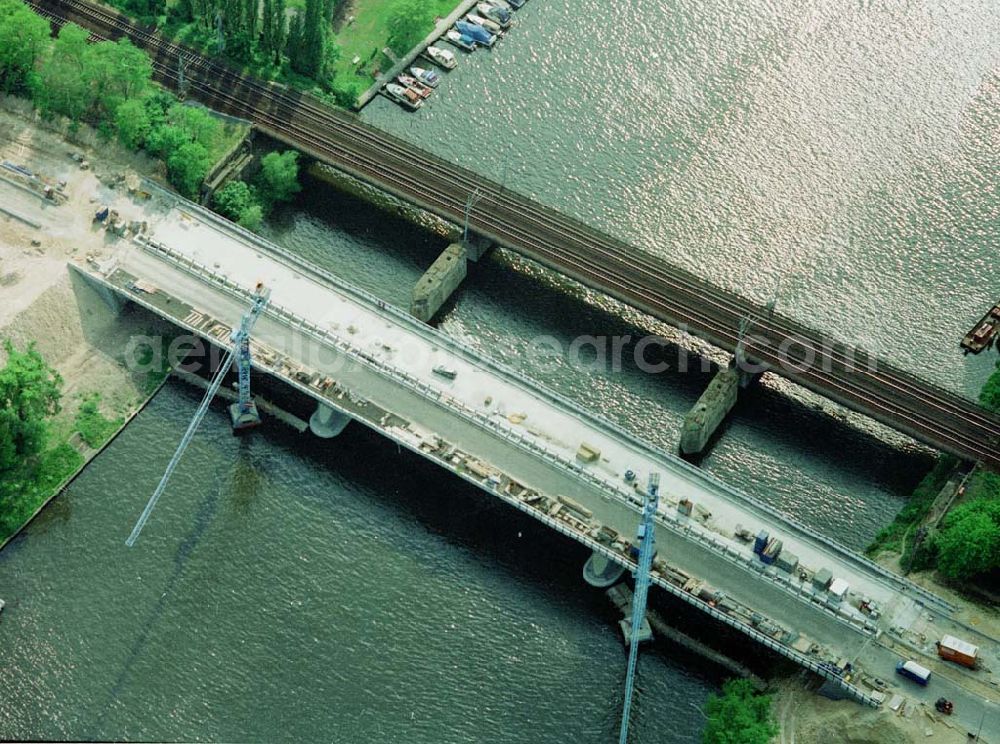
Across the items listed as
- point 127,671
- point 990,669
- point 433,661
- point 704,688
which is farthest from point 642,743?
point 127,671

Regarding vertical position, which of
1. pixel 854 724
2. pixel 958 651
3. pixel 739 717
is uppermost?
pixel 958 651

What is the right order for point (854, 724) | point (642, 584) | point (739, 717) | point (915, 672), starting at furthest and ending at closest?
point (642, 584) → point (915, 672) → point (854, 724) → point (739, 717)

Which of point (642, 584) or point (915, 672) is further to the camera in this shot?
point (642, 584)

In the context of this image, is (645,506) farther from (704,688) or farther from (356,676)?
(356,676)

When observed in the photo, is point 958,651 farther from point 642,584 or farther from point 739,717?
point 642,584

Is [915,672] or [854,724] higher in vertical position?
[915,672]

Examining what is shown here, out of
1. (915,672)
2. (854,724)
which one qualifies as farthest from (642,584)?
(915,672)

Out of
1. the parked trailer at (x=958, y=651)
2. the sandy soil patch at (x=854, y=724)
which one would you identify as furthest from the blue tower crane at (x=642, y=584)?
the parked trailer at (x=958, y=651)
